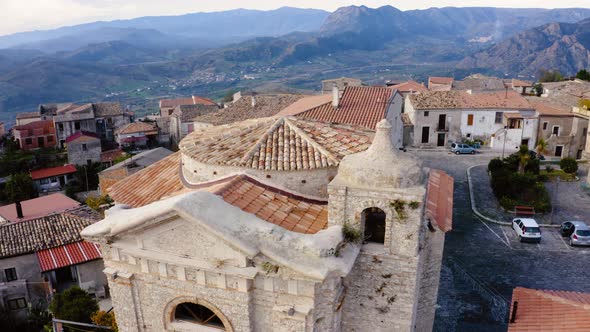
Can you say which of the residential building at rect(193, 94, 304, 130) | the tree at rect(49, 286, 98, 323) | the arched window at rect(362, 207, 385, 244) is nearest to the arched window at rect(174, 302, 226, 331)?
the arched window at rect(362, 207, 385, 244)

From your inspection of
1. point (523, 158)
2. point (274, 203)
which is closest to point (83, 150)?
point (523, 158)

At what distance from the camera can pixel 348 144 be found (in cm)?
1379

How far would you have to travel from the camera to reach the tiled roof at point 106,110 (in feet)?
232

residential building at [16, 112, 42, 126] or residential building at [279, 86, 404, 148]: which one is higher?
residential building at [279, 86, 404, 148]

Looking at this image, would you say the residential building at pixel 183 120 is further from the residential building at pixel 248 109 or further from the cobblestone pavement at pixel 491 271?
the cobblestone pavement at pixel 491 271

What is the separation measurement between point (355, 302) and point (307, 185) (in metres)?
3.26

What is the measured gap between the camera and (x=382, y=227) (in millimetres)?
11898

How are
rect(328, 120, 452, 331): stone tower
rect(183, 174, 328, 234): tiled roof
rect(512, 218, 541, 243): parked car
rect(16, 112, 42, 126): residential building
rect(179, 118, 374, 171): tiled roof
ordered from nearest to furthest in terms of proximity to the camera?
rect(328, 120, 452, 331): stone tower → rect(183, 174, 328, 234): tiled roof → rect(179, 118, 374, 171): tiled roof → rect(512, 218, 541, 243): parked car → rect(16, 112, 42, 126): residential building

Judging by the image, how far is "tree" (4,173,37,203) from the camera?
145 ft

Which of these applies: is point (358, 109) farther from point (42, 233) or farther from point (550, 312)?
point (42, 233)

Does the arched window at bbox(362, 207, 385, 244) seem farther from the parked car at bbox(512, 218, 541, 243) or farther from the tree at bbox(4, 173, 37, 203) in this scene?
the tree at bbox(4, 173, 37, 203)

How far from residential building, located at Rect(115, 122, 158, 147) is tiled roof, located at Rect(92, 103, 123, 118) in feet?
23.1

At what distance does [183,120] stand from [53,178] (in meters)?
18.3

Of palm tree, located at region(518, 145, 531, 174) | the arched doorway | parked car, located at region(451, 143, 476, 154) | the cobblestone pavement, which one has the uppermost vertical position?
the arched doorway
